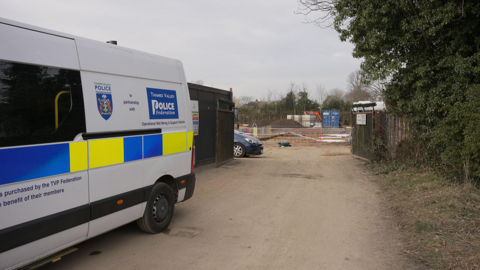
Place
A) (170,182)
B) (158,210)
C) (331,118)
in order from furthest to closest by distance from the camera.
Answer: (331,118)
(170,182)
(158,210)

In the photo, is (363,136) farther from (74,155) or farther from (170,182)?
(74,155)

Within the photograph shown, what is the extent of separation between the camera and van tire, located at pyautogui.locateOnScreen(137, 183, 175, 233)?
4.71 m

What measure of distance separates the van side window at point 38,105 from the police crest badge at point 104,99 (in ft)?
0.78

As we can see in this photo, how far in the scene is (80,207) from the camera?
3543 mm

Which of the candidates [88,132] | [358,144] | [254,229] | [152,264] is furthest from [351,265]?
[358,144]

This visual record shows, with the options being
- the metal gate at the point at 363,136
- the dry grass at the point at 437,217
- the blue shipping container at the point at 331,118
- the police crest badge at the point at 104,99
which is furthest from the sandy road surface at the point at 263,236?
the blue shipping container at the point at 331,118

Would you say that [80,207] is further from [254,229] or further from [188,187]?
[254,229]

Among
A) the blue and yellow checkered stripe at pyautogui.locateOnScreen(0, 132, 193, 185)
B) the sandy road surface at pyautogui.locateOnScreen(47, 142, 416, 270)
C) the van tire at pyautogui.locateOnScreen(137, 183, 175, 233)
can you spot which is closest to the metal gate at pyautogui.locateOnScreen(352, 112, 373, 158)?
the sandy road surface at pyautogui.locateOnScreen(47, 142, 416, 270)

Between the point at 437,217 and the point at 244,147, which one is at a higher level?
the point at 244,147

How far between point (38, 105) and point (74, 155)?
622mm

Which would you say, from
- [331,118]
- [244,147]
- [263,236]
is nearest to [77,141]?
[263,236]

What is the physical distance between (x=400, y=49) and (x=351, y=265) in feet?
23.3

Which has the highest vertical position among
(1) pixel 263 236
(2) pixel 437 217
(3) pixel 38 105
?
(3) pixel 38 105

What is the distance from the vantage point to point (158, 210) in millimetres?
4906
